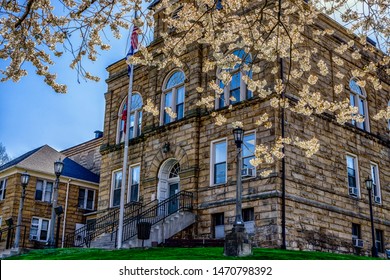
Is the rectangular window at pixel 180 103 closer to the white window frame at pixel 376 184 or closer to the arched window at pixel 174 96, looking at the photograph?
the arched window at pixel 174 96

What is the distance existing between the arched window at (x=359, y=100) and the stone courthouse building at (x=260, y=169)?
61 mm

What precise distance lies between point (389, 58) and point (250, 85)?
351cm

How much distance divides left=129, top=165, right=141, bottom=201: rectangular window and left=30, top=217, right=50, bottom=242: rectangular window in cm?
1003

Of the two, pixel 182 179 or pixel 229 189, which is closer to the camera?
pixel 229 189

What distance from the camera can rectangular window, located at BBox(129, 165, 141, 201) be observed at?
25.0m

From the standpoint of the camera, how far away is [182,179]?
21.7m

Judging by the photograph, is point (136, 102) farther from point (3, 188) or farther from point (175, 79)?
point (3, 188)

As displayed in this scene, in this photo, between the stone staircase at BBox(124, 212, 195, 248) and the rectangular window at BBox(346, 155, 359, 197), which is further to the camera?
the rectangular window at BBox(346, 155, 359, 197)

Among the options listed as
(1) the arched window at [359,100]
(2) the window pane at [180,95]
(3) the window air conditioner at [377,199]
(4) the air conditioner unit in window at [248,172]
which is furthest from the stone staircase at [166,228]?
(1) the arched window at [359,100]

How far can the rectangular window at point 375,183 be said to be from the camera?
22.7m

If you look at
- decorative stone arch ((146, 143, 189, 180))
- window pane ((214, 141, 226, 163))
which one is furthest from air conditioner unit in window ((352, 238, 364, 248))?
decorative stone arch ((146, 143, 189, 180))

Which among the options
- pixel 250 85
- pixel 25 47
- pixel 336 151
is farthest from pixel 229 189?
pixel 25 47

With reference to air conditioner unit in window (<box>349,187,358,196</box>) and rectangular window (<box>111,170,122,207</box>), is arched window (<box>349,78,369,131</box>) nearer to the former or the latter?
air conditioner unit in window (<box>349,187,358,196</box>)

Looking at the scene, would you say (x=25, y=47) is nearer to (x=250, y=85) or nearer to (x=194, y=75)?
(x=250, y=85)
